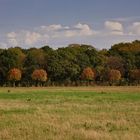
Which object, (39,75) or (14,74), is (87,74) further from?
(14,74)

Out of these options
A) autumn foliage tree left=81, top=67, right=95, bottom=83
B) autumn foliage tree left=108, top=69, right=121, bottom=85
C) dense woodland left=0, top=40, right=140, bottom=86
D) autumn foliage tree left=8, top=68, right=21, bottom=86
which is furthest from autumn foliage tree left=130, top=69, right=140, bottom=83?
autumn foliage tree left=8, top=68, right=21, bottom=86

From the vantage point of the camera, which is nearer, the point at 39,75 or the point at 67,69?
the point at 39,75

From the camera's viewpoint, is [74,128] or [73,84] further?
[73,84]

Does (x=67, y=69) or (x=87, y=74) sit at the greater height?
(x=67, y=69)

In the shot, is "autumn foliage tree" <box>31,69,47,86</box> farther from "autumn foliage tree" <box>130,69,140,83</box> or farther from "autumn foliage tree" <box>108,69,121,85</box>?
"autumn foliage tree" <box>130,69,140,83</box>

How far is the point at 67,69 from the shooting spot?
11200 cm

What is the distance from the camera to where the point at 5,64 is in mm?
116812

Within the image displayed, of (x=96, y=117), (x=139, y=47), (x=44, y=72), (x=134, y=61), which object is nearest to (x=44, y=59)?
(x=44, y=72)

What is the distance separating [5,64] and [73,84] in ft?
65.3

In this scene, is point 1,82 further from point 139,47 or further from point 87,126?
point 87,126

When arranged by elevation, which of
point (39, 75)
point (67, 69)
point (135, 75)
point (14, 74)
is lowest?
point (39, 75)

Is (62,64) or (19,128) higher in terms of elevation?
(62,64)

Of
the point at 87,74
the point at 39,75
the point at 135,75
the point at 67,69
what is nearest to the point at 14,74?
the point at 39,75

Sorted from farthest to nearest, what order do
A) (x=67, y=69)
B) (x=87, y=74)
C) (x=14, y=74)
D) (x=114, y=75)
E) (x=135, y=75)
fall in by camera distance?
(x=67, y=69) → (x=114, y=75) → (x=135, y=75) → (x=87, y=74) → (x=14, y=74)
